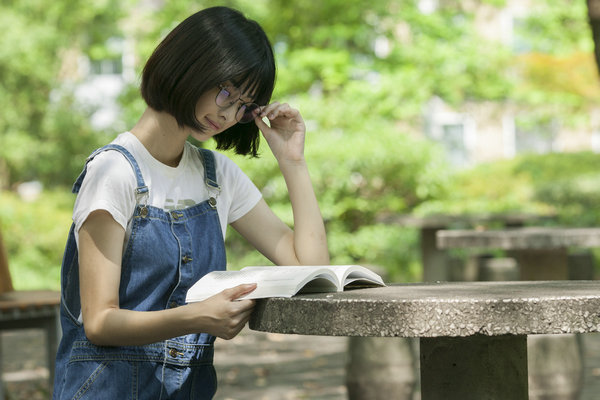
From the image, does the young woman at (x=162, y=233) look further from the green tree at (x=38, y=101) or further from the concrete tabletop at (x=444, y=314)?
the green tree at (x=38, y=101)

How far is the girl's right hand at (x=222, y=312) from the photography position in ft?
6.77

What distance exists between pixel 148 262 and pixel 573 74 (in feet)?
55.2

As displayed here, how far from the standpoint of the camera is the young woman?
7.15ft

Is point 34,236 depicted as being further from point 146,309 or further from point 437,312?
point 437,312

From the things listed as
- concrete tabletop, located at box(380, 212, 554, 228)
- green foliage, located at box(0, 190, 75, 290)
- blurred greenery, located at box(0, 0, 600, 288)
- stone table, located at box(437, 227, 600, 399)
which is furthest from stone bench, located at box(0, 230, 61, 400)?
green foliage, located at box(0, 190, 75, 290)

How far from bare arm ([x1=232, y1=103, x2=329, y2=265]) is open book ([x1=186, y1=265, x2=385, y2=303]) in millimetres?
427

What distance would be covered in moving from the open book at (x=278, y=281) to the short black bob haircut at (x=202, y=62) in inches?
16.7

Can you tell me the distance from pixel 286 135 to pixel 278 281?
817mm

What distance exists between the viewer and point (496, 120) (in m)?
19.9

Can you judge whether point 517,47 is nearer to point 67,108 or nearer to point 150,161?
point 67,108

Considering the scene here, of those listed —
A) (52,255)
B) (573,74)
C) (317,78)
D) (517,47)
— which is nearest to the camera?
(52,255)

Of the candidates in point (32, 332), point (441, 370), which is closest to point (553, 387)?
point (441, 370)

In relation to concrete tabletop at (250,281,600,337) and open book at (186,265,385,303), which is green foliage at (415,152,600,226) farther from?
concrete tabletop at (250,281,600,337)

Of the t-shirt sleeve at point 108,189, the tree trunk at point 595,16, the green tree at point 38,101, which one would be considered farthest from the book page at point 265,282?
the green tree at point 38,101
